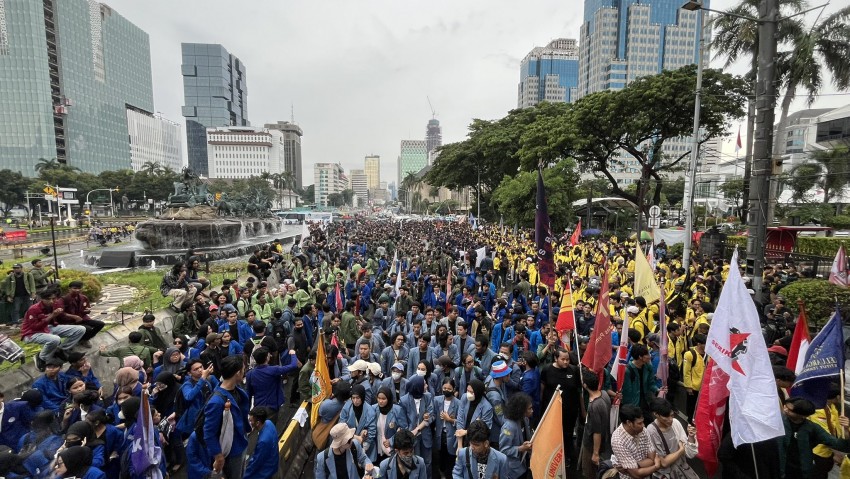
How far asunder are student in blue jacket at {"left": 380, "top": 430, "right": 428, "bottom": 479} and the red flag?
259 cm

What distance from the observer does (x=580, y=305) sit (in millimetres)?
8016

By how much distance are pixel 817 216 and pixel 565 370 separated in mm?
37159

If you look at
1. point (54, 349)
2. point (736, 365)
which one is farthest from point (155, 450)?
point (736, 365)

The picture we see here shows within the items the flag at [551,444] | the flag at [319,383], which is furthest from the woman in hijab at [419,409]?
the flag at [551,444]

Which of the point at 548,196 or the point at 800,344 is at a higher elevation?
the point at 548,196

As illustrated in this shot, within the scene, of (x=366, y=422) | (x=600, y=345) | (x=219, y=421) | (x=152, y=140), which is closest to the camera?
(x=219, y=421)

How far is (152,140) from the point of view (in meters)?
113

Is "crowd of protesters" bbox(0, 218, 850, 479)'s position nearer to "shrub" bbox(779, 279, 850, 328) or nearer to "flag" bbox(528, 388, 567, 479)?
"flag" bbox(528, 388, 567, 479)

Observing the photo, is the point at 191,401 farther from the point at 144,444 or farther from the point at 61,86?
the point at 61,86

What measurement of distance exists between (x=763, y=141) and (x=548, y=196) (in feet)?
56.7

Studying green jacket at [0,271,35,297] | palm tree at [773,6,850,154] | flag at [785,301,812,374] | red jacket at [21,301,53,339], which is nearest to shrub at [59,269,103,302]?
green jacket at [0,271,35,297]

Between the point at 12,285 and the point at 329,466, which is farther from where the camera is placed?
the point at 12,285

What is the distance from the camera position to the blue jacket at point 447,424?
4.48 m

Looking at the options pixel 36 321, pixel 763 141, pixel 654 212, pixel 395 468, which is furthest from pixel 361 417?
pixel 654 212
